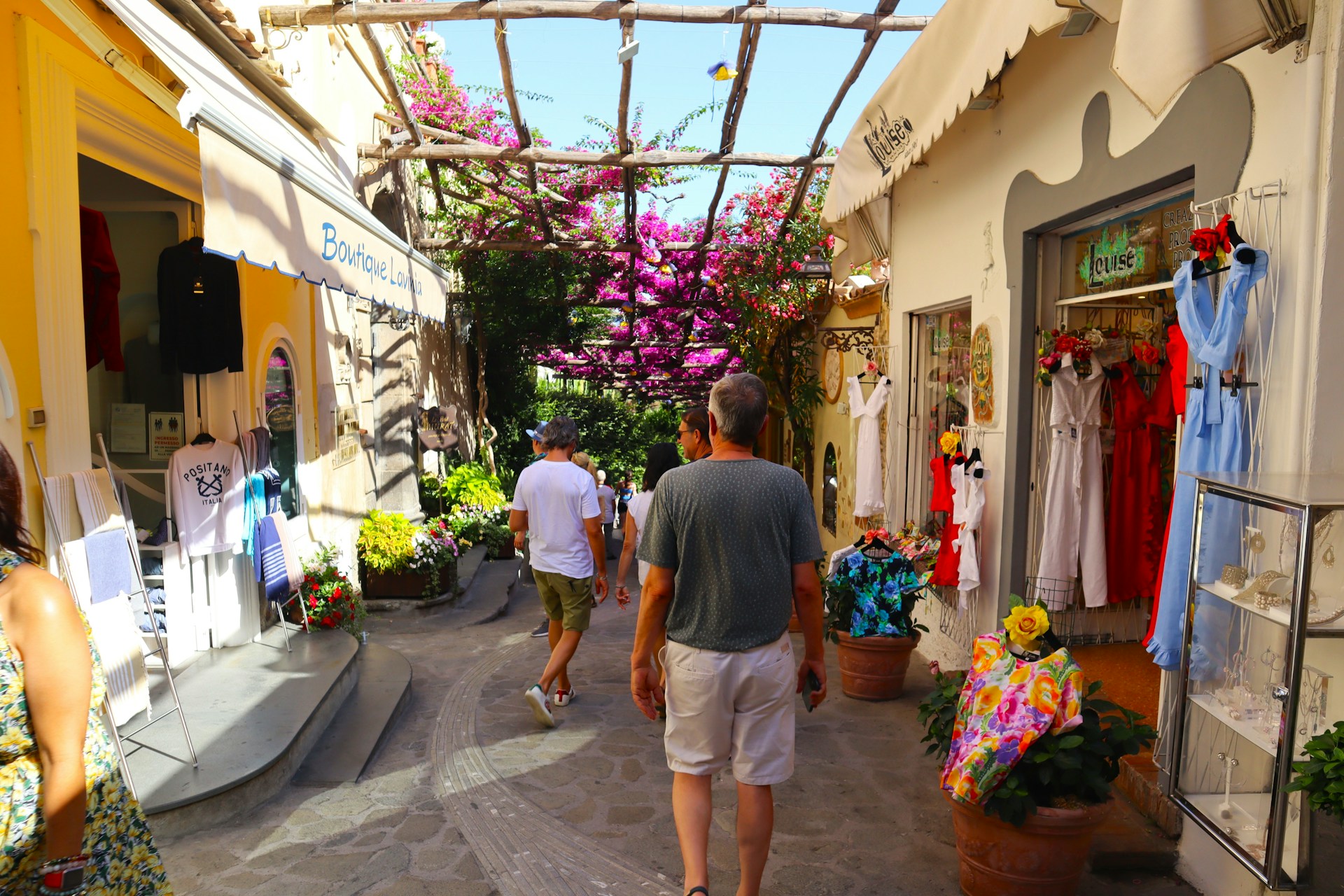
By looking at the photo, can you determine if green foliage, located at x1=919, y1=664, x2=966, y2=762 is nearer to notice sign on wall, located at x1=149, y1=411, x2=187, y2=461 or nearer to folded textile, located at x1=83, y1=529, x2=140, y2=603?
folded textile, located at x1=83, y1=529, x2=140, y2=603

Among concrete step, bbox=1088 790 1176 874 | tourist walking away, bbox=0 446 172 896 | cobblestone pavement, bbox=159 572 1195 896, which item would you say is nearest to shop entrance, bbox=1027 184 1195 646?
cobblestone pavement, bbox=159 572 1195 896

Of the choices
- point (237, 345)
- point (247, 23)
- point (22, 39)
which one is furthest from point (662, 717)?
point (247, 23)

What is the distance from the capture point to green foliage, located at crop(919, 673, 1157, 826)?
2.98 metres

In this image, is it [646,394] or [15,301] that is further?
[646,394]

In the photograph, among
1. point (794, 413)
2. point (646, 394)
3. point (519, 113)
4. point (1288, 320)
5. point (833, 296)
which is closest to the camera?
point (1288, 320)

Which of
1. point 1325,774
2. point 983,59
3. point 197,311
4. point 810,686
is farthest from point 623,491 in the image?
point 1325,774

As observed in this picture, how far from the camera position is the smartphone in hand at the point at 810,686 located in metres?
3.22

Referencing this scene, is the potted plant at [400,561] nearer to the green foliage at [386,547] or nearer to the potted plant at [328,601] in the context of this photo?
the green foliage at [386,547]

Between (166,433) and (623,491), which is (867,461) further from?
(623,491)

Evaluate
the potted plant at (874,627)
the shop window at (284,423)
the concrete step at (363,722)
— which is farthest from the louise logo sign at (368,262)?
the potted plant at (874,627)

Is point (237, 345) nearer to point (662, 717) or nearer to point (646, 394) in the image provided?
point (662, 717)

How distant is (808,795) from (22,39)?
4677 mm

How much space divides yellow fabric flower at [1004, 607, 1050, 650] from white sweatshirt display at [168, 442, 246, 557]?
180 inches

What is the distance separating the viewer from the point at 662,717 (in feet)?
16.9
